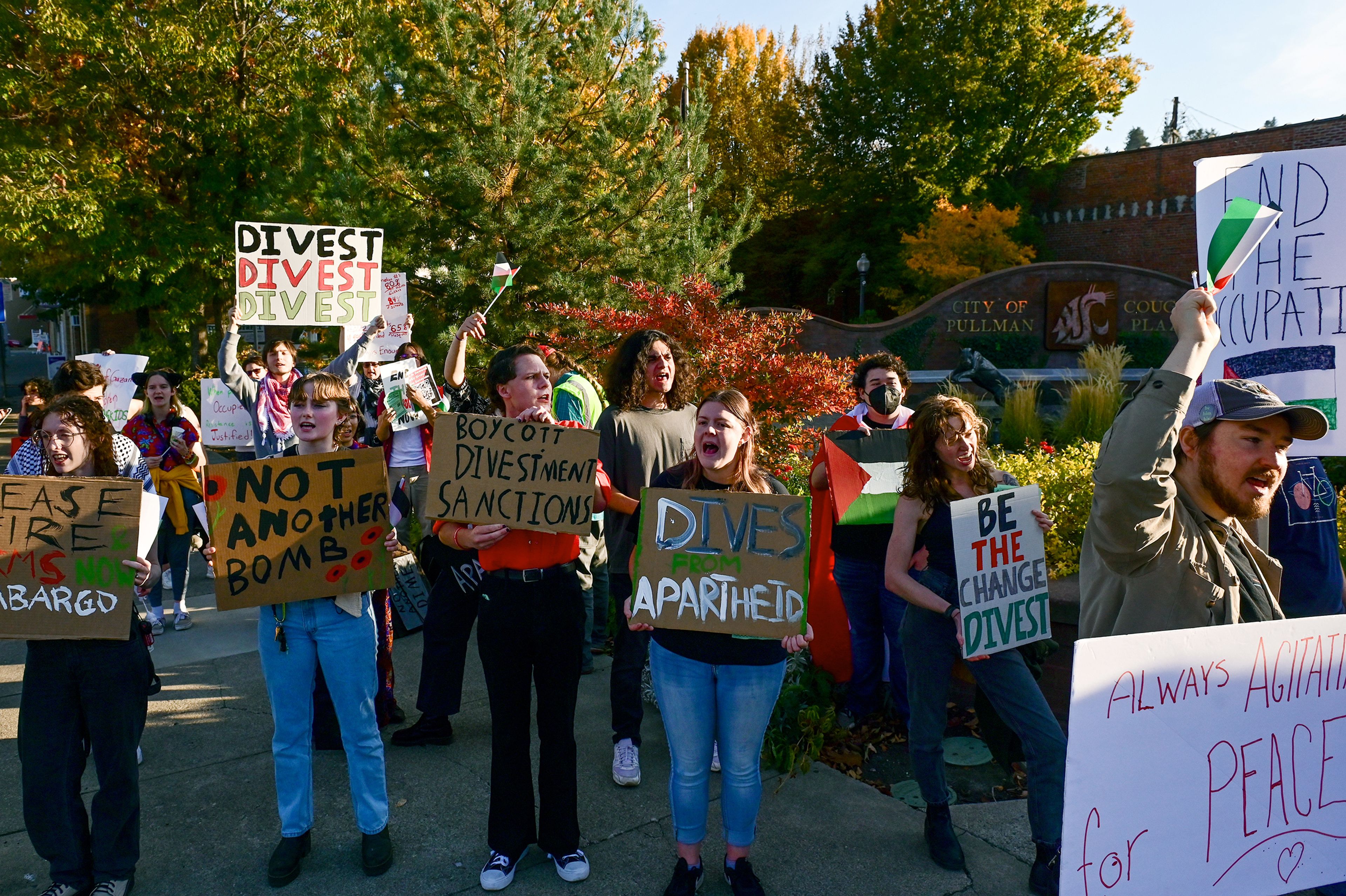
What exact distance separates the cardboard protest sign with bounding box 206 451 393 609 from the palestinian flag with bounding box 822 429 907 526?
2.07 m

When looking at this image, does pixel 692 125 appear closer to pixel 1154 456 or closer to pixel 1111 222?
pixel 1154 456

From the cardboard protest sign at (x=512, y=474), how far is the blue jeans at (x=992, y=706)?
1.41m

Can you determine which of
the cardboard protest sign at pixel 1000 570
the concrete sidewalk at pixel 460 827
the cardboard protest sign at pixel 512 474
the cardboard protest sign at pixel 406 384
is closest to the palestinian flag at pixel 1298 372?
the cardboard protest sign at pixel 1000 570

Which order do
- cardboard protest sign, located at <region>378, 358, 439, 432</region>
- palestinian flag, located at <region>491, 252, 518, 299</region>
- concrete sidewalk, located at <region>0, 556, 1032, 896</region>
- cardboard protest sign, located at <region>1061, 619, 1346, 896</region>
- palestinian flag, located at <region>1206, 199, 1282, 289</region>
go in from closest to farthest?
cardboard protest sign, located at <region>1061, 619, 1346, 896</region>, palestinian flag, located at <region>1206, 199, 1282, 289</region>, concrete sidewalk, located at <region>0, 556, 1032, 896</region>, palestinian flag, located at <region>491, 252, 518, 299</region>, cardboard protest sign, located at <region>378, 358, 439, 432</region>

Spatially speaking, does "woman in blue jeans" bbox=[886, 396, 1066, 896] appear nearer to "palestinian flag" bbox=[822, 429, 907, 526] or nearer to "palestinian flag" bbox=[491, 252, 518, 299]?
"palestinian flag" bbox=[822, 429, 907, 526]

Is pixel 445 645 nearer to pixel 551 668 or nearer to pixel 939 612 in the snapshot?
pixel 551 668

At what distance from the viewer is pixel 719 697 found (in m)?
Result: 3.21

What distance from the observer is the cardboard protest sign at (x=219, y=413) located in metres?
8.28

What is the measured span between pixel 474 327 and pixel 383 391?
132 cm

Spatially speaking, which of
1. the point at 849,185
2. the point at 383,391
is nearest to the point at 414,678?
the point at 383,391

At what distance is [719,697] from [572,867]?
36.6 inches

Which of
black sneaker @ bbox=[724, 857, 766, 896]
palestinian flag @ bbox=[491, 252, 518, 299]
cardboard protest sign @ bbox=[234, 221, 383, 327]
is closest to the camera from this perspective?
black sneaker @ bbox=[724, 857, 766, 896]

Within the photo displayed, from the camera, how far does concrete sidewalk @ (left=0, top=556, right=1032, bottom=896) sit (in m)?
3.47

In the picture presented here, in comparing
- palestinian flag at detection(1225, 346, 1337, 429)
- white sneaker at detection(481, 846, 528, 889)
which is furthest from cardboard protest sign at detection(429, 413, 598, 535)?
palestinian flag at detection(1225, 346, 1337, 429)
